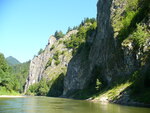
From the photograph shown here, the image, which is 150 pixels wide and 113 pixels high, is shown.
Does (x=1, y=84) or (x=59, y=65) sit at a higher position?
(x=59, y=65)

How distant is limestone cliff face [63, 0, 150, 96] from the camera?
6256 centimetres

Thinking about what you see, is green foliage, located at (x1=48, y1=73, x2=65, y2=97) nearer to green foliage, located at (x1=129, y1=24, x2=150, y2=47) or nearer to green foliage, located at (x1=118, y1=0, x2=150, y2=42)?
green foliage, located at (x1=118, y1=0, x2=150, y2=42)

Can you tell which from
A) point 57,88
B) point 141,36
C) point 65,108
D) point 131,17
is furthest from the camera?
point 57,88

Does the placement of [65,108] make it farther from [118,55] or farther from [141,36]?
[118,55]

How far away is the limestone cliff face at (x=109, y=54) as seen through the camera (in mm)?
62562

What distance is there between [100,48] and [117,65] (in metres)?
22.2

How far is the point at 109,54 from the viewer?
261 feet

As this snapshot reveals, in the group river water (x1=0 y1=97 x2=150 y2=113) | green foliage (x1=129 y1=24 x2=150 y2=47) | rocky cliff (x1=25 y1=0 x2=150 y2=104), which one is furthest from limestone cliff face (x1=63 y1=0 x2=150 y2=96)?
river water (x1=0 y1=97 x2=150 y2=113)

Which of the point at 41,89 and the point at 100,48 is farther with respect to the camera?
the point at 41,89

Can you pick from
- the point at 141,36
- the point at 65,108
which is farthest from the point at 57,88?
the point at 65,108

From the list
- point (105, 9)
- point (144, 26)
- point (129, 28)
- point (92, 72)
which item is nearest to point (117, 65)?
point (129, 28)

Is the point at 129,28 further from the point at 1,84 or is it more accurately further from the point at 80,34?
the point at 80,34

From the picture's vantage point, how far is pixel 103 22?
94125mm

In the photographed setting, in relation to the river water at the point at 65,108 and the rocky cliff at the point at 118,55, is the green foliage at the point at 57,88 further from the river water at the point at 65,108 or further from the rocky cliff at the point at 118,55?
the river water at the point at 65,108
